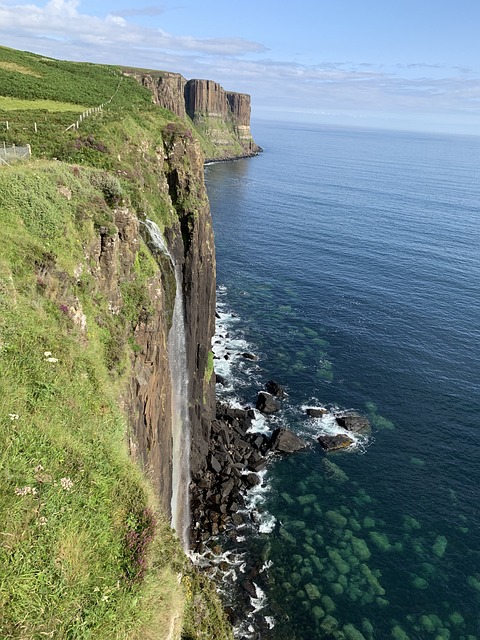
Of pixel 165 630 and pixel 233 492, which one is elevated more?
pixel 165 630

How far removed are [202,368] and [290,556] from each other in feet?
62.0

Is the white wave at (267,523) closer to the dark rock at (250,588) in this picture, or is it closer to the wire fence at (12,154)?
the dark rock at (250,588)

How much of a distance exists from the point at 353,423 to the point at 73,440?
41.4 metres

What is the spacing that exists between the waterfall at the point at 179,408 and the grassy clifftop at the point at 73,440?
7627mm

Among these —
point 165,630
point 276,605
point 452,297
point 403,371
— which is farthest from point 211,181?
point 165,630

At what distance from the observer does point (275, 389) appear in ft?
181

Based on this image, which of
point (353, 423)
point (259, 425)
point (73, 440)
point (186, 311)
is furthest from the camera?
point (259, 425)

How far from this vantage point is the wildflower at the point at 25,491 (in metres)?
11.2

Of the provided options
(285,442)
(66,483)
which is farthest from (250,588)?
(66,483)

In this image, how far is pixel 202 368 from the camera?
45031mm

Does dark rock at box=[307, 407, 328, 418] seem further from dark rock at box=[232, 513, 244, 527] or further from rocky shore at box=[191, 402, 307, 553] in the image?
dark rock at box=[232, 513, 244, 527]

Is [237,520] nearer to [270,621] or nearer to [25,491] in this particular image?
[270,621]

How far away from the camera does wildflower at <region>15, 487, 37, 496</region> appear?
1116 cm

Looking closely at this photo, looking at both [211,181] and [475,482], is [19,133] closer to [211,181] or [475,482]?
[475,482]
